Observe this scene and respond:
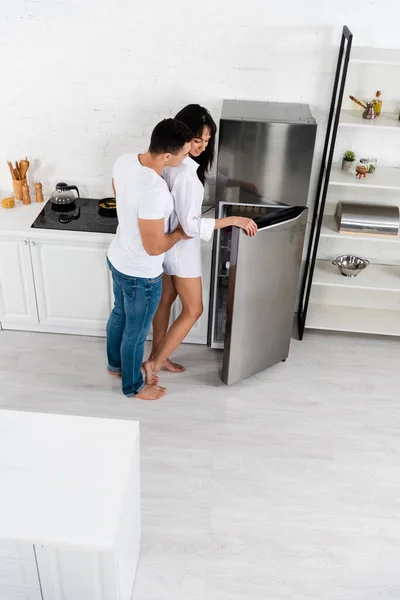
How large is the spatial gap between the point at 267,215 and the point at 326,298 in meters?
1.21

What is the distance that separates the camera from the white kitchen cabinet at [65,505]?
1884 mm

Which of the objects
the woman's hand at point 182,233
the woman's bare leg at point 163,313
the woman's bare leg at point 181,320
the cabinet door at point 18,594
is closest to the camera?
the cabinet door at point 18,594

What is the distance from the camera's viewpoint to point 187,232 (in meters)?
2.98

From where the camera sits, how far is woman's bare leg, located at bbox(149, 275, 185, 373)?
135 inches

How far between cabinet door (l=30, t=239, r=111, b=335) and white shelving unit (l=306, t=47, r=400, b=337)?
132 centimetres

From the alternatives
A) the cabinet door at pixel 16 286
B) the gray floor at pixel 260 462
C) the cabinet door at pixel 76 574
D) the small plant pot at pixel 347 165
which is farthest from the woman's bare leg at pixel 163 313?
the cabinet door at pixel 76 574

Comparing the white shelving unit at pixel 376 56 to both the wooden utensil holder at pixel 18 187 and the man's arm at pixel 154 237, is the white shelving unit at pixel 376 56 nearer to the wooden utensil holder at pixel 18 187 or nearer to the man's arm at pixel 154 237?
the man's arm at pixel 154 237

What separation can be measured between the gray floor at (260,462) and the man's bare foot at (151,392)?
44mm

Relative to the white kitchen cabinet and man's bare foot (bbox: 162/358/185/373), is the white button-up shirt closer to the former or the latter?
man's bare foot (bbox: 162/358/185/373)

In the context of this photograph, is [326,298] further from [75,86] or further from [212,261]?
[75,86]

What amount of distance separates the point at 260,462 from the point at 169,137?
162 centimetres

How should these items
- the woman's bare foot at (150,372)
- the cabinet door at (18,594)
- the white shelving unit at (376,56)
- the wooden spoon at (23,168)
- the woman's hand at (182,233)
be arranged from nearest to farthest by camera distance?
the cabinet door at (18,594)
the woman's hand at (182,233)
the white shelving unit at (376,56)
the woman's bare foot at (150,372)
the wooden spoon at (23,168)

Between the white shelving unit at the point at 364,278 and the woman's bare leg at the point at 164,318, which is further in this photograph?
the white shelving unit at the point at 364,278

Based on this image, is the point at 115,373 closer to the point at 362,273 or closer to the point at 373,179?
the point at 362,273
